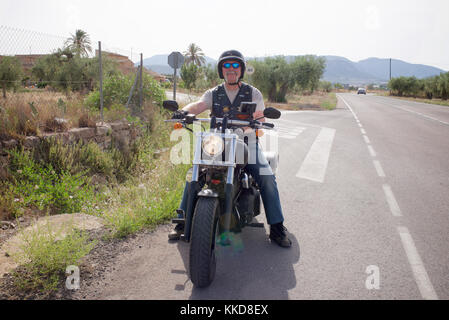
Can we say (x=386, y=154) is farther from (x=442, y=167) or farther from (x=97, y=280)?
(x=97, y=280)

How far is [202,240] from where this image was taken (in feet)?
9.04

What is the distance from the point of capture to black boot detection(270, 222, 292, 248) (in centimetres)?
380

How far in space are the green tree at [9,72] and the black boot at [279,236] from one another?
5.89 meters

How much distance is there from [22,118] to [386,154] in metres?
8.79

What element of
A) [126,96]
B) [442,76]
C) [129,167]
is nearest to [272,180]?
[129,167]

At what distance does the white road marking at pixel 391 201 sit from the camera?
4.95m

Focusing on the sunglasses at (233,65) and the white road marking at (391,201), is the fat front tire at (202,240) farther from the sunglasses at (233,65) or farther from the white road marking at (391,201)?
the white road marking at (391,201)

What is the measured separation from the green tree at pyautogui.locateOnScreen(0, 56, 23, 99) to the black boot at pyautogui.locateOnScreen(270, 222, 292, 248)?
232 inches

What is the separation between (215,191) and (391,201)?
11.9 feet

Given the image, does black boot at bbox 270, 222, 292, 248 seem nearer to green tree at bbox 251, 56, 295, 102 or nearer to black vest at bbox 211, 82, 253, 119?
black vest at bbox 211, 82, 253, 119

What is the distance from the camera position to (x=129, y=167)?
293 inches

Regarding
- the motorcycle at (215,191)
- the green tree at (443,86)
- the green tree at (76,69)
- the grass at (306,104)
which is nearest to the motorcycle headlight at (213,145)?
the motorcycle at (215,191)
